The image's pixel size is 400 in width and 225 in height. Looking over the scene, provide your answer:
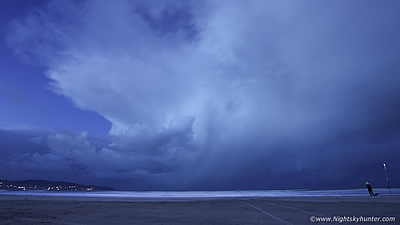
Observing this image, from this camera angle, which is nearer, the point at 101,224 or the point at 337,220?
the point at 101,224

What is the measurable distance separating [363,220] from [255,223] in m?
6.92

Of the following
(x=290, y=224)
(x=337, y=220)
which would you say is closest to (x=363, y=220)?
(x=337, y=220)

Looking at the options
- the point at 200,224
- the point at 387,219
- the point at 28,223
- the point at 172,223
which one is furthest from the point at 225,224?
the point at 28,223

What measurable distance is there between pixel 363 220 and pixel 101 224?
16.0 meters

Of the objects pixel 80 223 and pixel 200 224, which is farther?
pixel 80 223

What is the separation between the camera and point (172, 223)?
514 inches

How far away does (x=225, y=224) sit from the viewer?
12719 millimetres

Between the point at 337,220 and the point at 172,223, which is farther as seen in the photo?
the point at 337,220

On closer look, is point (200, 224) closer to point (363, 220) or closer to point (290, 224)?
point (290, 224)

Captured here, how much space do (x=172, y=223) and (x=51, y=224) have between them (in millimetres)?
7106

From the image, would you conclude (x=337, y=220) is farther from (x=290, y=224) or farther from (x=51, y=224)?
(x=51, y=224)

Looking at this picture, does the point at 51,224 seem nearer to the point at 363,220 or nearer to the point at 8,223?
the point at 8,223

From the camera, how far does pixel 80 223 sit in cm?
1355

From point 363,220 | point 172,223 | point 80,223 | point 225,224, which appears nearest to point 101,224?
point 80,223
